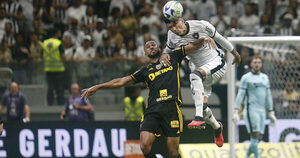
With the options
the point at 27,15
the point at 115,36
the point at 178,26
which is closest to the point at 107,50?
the point at 115,36

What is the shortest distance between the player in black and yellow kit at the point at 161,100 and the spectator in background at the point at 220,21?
23.2 ft

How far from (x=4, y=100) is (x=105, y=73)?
2.32 metres

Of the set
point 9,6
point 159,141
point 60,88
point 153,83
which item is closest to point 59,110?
point 60,88

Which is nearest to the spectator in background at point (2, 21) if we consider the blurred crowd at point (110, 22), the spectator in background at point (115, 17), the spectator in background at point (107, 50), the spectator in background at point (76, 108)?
the blurred crowd at point (110, 22)

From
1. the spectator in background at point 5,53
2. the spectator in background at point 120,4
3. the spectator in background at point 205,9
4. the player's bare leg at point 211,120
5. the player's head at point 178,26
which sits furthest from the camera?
the spectator in background at point 120,4

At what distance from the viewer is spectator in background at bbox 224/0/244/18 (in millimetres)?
17408

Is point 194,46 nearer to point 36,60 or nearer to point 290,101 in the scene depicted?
point 290,101

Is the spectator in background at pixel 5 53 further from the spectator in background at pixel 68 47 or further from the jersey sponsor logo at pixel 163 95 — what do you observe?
the jersey sponsor logo at pixel 163 95

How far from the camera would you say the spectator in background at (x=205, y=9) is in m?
17.2

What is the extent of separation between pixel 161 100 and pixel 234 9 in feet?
27.5

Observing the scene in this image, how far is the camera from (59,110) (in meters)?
→ 14.8

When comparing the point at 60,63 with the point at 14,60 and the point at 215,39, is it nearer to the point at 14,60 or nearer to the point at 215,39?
the point at 14,60

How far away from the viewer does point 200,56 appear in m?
9.73

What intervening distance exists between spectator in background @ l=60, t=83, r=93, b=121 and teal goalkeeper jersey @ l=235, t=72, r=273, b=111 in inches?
130
